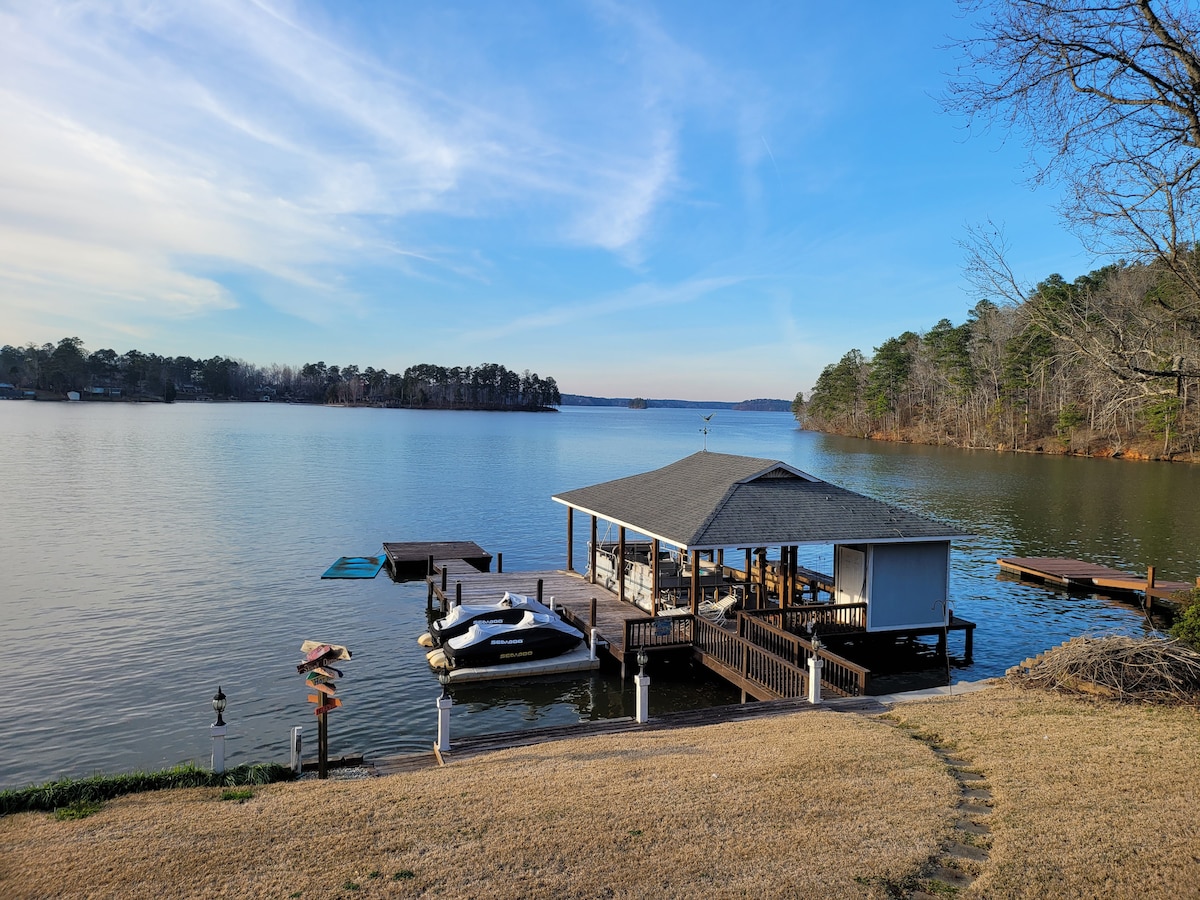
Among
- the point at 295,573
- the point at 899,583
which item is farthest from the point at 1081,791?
the point at 295,573

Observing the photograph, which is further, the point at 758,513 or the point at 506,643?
the point at 758,513

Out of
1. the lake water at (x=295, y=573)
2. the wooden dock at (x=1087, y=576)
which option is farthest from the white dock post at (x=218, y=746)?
Answer: the wooden dock at (x=1087, y=576)

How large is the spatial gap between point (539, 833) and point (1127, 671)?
33.8ft

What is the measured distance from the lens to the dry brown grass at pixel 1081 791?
6059 millimetres

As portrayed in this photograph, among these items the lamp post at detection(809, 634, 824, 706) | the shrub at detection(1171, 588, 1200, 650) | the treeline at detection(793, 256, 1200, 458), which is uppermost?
the treeline at detection(793, 256, 1200, 458)

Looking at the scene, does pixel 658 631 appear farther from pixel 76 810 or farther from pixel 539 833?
pixel 76 810

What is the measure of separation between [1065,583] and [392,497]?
37.6 meters

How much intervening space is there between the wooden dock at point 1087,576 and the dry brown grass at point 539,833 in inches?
833

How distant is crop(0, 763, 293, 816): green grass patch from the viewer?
9.21 meters

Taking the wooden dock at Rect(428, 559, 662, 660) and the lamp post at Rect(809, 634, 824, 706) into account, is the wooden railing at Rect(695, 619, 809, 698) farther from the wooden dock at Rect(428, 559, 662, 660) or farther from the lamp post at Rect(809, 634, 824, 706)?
the wooden dock at Rect(428, 559, 662, 660)

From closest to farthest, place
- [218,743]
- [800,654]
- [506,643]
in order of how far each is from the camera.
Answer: [218,743] → [800,654] → [506,643]

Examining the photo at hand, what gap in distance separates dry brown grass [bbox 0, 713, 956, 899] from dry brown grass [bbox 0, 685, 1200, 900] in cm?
2

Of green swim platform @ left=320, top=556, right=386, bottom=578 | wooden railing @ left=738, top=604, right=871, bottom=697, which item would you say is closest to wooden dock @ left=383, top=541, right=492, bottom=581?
green swim platform @ left=320, top=556, right=386, bottom=578

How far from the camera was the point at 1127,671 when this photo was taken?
1183 centimetres
